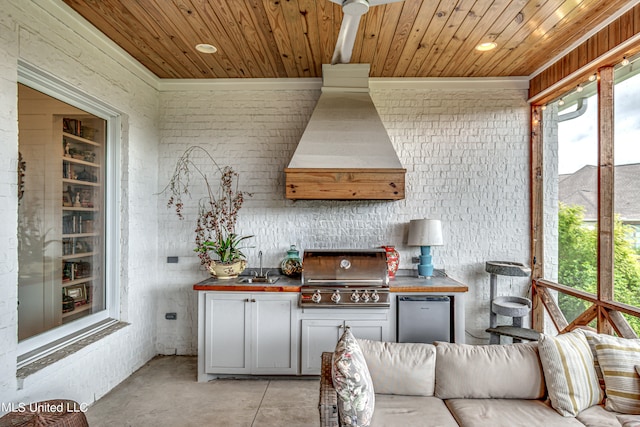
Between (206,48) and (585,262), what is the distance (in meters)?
3.61

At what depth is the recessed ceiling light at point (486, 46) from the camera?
3020mm

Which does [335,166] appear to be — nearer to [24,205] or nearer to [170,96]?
[170,96]

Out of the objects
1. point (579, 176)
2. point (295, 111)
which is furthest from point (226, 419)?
point (579, 176)

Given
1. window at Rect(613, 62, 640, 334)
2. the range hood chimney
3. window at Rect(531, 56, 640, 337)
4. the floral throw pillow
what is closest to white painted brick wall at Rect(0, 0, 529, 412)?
window at Rect(531, 56, 640, 337)

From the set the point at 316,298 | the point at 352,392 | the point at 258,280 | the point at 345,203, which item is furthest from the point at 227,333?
the point at 352,392

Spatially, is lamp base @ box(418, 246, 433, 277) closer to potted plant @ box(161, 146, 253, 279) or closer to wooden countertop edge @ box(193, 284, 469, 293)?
wooden countertop edge @ box(193, 284, 469, 293)

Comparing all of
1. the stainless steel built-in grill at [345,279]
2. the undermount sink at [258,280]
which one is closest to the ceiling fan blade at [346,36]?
the stainless steel built-in grill at [345,279]

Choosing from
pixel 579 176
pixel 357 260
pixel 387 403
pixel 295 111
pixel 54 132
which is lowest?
pixel 387 403

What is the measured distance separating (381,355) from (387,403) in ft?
0.82

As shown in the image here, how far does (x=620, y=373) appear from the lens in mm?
1937

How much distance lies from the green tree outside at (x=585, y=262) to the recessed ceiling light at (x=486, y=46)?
5.12 ft

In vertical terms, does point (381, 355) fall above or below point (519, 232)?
below

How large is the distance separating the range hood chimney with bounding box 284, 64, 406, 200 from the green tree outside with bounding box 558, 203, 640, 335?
60.8 inches

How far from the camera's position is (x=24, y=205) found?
231 cm
